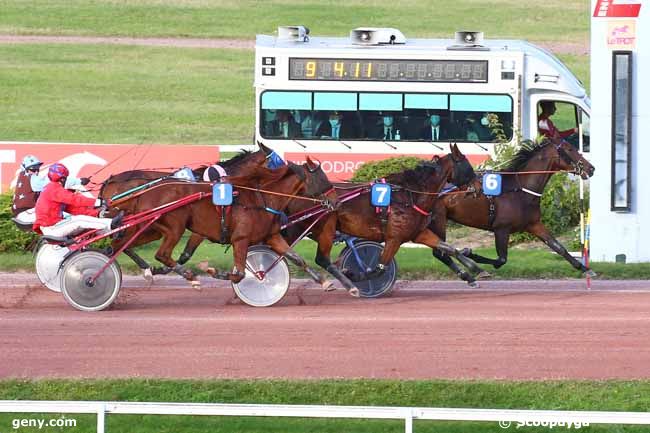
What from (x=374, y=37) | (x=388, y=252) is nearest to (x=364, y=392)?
(x=388, y=252)

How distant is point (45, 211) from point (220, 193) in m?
1.71

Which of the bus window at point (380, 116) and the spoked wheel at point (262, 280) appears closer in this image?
the spoked wheel at point (262, 280)

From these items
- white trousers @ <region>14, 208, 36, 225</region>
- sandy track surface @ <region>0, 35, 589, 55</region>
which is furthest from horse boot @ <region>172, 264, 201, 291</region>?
sandy track surface @ <region>0, 35, 589, 55</region>

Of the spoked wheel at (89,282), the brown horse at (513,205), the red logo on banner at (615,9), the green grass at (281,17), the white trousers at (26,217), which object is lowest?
the spoked wheel at (89,282)

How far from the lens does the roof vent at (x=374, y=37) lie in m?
23.1

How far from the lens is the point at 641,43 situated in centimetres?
1738

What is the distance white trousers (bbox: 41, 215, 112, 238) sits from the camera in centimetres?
1358

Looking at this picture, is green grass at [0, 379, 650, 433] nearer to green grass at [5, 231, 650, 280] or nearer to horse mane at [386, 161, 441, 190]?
horse mane at [386, 161, 441, 190]

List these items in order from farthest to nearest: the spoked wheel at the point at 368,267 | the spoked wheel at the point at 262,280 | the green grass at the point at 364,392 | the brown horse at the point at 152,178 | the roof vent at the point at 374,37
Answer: the roof vent at the point at 374,37 → the spoked wheel at the point at 368,267 → the brown horse at the point at 152,178 → the spoked wheel at the point at 262,280 → the green grass at the point at 364,392

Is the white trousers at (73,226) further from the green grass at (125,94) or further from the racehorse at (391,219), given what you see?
the green grass at (125,94)

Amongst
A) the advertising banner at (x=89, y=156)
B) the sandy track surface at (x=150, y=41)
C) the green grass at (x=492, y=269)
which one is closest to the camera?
the green grass at (x=492, y=269)

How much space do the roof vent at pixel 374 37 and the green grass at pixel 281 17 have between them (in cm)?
1843

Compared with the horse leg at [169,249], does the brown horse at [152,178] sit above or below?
above

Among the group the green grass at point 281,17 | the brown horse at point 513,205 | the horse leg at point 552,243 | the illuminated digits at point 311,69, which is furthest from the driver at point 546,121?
the green grass at point 281,17
